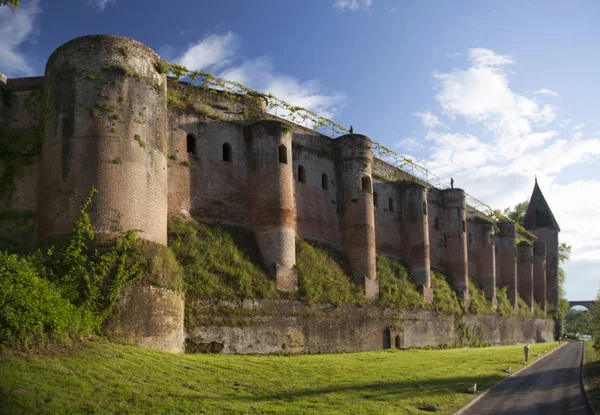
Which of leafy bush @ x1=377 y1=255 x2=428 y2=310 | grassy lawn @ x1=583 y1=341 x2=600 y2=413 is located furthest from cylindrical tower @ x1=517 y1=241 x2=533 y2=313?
grassy lawn @ x1=583 y1=341 x2=600 y2=413

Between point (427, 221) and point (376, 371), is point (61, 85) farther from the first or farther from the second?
point (427, 221)

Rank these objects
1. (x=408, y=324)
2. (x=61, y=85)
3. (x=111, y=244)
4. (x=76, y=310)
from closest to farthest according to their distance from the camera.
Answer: (x=76, y=310) → (x=111, y=244) → (x=61, y=85) → (x=408, y=324)

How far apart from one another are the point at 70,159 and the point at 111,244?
3.08 metres

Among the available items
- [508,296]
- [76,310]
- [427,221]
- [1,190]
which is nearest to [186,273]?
[76,310]

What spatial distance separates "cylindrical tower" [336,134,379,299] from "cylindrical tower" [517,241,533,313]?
26.9 metres

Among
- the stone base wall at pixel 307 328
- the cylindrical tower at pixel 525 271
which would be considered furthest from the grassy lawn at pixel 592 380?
the cylindrical tower at pixel 525 271

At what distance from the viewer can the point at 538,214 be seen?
6456 cm

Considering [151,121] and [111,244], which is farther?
[151,121]

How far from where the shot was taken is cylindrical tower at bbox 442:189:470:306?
3975cm

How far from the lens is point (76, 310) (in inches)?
655

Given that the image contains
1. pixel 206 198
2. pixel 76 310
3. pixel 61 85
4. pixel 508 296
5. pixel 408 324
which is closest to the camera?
pixel 76 310

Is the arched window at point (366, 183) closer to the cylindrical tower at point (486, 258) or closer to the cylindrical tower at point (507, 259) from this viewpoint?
the cylindrical tower at point (486, 258)

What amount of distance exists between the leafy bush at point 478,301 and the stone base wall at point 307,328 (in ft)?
12.7

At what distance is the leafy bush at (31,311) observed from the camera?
47.8ft
